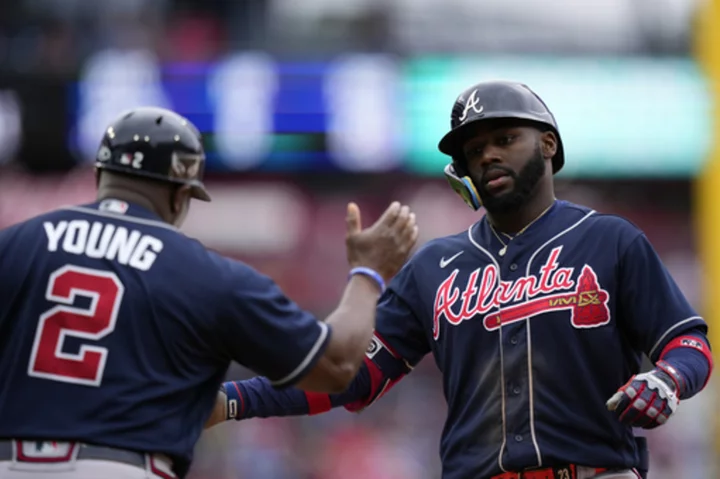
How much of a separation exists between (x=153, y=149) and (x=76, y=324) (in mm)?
669

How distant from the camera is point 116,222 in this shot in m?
4.24

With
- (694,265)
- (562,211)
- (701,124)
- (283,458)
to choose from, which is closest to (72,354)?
(562,211)

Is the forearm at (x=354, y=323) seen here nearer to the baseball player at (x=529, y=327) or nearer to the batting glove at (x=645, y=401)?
the baseball player at (x=529, y=327)

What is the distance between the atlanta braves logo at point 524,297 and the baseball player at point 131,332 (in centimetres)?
57

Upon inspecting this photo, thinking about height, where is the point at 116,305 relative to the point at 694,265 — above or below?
above

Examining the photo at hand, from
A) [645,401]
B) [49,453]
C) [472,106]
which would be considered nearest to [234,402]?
[49,453]

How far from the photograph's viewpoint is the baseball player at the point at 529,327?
4590mm

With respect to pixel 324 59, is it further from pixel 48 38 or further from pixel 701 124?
pixel 701 124

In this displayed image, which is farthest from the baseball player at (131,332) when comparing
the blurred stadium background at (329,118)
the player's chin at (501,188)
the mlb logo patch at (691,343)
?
the blurred stadium background at (329,118)

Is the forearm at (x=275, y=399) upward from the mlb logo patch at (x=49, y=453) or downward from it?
→ downward

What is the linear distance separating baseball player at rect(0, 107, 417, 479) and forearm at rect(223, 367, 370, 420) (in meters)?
0.72

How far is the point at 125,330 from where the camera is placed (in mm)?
4094

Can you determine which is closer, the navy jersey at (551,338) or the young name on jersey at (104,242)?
the young name on jersey at (104,242)

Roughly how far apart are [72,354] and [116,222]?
0.46m
